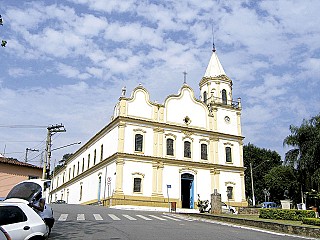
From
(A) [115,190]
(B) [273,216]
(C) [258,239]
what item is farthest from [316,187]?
(C) [258,239]

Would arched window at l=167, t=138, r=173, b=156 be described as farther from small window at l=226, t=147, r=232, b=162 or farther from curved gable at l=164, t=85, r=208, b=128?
small window at l=226, t=147, r=232, b=162

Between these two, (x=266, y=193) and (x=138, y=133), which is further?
(x=266, y=193)

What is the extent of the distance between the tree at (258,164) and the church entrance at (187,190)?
21835 mm

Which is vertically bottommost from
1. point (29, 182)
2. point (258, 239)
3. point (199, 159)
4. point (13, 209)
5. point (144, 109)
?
point (258, 239)

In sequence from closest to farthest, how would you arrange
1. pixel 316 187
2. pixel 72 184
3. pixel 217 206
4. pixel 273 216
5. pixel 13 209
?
1. pixel 13 209
2. pixel 273 216
3. pixel 217 206
4. pixel 316 187
5. pixel 72 184

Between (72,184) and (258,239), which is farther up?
(72,184)

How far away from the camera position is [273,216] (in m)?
22.9

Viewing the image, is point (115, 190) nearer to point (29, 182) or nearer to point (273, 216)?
point (273, 216)

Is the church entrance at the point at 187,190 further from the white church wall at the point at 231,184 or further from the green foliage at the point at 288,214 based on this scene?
the green foliage at the point at 288,214

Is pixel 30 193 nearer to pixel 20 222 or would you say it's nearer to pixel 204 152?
pixel 20 222

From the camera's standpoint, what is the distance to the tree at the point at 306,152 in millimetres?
33375

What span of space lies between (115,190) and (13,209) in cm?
2876

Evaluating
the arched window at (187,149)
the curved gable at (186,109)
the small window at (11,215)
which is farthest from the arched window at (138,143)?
the small window at (11,215)

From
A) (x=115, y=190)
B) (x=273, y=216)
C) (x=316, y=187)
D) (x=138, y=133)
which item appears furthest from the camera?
(x=138, y=133)
